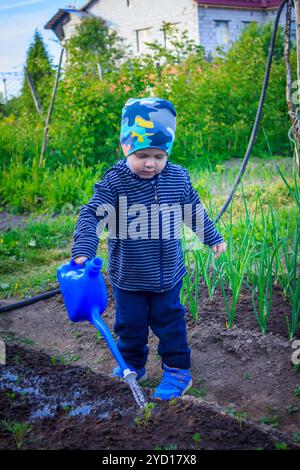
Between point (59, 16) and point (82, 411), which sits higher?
point (59, 16)

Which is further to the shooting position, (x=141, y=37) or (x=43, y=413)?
(x=141, y=37)

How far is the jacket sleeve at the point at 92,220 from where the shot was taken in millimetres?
2357

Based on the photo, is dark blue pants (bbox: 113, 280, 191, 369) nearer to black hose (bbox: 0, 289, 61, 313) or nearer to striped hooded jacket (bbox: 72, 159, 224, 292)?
striped hooded jacket (bbox: 72, 159, 224, 292)

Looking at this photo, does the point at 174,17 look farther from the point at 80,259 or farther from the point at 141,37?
the point at 80,259

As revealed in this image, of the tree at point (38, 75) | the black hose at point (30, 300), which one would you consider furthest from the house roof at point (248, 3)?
the black hose at point (30, 300)

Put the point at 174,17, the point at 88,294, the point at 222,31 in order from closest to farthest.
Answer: the point at 88,294
the point at 174,17
the point at 222,31

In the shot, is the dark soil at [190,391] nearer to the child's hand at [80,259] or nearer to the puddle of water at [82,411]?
the puddle of water at [82,411]

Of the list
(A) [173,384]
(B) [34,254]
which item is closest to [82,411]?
(A) [173,384]

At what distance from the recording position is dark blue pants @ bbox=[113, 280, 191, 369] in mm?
2564

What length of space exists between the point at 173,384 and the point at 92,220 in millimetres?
751

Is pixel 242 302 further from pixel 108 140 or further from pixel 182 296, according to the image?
pixel 108 140

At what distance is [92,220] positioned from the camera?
2428 millimetres

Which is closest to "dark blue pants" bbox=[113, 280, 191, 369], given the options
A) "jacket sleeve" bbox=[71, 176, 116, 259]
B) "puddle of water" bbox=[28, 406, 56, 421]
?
"jacket sleeve" bbox=[71, 176, 116, 259]

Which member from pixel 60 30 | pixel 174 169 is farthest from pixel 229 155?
pixel 60 30
